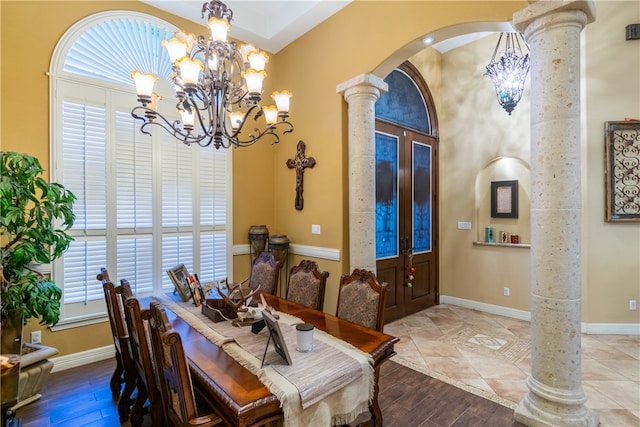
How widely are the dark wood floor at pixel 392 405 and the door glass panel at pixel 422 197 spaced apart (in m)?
2.22

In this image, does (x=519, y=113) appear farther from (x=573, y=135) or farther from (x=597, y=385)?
(x=597, y=385)

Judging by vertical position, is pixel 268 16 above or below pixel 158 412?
above

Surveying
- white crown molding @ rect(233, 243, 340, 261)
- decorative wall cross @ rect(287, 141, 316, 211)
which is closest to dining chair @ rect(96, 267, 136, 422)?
white crown molding @ rect(233, 243, 340, 261)

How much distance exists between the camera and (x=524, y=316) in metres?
4.23

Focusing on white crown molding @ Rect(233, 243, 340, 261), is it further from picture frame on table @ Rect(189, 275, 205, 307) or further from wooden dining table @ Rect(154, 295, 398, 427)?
picture frame on table @ Rect(189, 275, 205, 307)

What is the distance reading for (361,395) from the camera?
1.52 metres

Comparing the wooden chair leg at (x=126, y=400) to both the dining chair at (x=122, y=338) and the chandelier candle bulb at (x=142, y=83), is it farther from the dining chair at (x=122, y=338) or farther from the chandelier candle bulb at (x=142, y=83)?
the chandelier candle bulb at (x=142, y=83)

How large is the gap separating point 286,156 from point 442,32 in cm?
234

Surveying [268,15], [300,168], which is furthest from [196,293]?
[268,15]

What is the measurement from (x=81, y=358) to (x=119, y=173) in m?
1.90

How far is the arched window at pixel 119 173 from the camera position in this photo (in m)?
2.98

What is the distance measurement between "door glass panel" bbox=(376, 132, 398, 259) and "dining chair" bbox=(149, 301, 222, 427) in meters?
2.96

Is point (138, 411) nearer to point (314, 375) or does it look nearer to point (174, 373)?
point (174, 373)

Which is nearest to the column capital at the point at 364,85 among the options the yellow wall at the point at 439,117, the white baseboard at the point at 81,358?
the yellow wall at the point at 439,117
